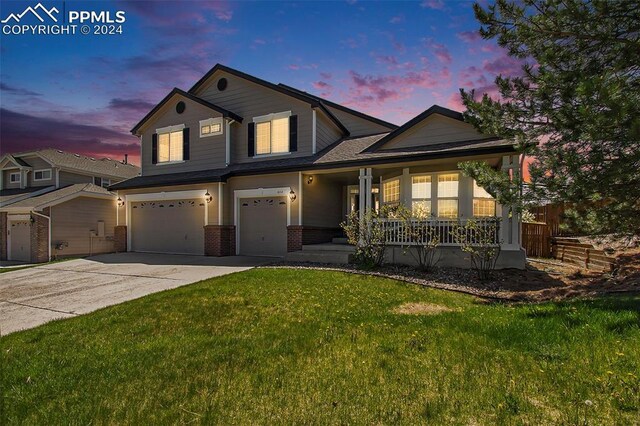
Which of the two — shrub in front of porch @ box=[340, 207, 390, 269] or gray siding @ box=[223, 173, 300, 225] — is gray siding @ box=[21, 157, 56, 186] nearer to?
gray siding @ box=[223, 173, 300, 225]

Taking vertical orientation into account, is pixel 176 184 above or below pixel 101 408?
above

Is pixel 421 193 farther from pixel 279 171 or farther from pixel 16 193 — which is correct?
pixel 16 193

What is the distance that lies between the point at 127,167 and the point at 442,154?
29242 millimetres

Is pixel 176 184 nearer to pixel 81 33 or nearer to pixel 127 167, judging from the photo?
pixel 81 33

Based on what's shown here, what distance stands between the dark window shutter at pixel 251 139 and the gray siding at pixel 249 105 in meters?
0.22

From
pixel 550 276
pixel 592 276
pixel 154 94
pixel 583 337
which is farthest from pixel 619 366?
pixel 154 94

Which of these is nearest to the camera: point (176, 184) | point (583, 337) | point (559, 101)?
point (583, 337)

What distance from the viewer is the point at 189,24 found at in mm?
10875

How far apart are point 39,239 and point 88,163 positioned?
1024 centimetres

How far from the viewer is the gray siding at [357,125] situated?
17.8 metres

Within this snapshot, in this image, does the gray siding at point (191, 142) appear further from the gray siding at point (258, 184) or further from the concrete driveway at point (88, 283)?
the concrete driveway at point (88, 283)

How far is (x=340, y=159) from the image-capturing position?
1300cm

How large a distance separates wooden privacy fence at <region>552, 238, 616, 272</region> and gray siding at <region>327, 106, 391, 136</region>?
9811mm

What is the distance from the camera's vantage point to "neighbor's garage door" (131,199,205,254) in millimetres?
15758
